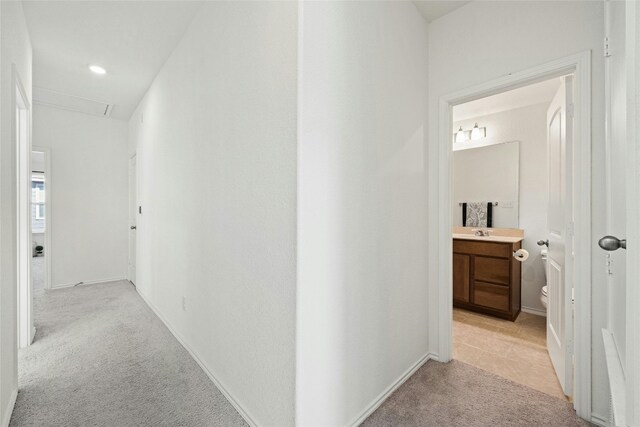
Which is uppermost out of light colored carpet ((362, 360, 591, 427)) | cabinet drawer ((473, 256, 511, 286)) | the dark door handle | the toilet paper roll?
the dark door handle

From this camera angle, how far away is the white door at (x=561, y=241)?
1.74 meters

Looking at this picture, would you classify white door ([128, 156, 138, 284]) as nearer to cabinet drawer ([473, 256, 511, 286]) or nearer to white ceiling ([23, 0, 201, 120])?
white ceiling ([23, 0, 201, 120])

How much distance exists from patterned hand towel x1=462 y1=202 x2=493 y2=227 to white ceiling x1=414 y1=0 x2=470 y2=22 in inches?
94.4

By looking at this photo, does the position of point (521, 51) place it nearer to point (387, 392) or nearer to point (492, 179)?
point (492, 179)

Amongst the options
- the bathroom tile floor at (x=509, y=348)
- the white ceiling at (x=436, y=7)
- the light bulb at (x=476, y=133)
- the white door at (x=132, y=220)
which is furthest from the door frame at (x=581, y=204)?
the white door at (x=132, y=220)

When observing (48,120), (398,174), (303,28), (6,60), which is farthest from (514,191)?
(48,120)

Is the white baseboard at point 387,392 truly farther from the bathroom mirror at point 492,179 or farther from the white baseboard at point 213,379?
the bathroom mirror at point 492,179

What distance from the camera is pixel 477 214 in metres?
3.71

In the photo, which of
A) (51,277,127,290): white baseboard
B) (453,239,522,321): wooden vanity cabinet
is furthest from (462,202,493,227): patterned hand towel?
(51,277,127,290): white baseboard

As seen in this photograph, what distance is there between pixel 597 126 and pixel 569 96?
365 millimetres

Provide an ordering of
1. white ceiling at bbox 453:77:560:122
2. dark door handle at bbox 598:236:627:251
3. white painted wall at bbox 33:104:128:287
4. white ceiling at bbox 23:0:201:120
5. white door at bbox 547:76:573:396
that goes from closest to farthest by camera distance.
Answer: dark door handle at bbox 598:236:627:251 < white door at bbox 547:76:573:396 < white ceiling at bbox 23:0:201:120 < white ceiling at bbox 453:77:560:122 < white painted wall at bbox 33:104:128:287

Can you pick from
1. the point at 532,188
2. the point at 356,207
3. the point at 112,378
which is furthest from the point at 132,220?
the point at 532,188

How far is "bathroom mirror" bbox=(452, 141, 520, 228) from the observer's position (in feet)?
11.3

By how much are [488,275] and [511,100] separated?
2.01 m
